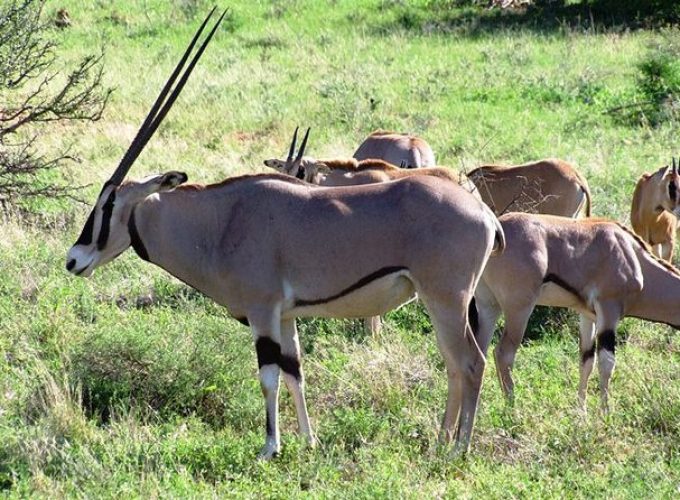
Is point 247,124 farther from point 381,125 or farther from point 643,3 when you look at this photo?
point 643,3

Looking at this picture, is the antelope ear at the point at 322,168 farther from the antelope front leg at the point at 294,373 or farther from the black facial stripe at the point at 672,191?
the antelope front leg at the point at 294,373

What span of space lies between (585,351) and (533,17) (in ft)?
63.5

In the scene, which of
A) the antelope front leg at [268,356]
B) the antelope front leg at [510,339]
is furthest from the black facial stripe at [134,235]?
the antelope front leg at [510,339]

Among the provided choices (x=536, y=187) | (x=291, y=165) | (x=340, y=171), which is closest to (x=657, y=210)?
(x=536, y=187)

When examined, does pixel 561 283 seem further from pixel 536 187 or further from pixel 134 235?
pixel 536 187

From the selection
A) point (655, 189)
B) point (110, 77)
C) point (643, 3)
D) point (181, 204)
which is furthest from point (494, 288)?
point (643, 3)

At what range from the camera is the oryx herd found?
757cm

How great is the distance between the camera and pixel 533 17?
2731cm

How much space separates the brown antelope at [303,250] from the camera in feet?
24.7

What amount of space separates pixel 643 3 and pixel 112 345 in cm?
2073

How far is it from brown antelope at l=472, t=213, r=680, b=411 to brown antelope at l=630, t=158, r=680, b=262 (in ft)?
10.8

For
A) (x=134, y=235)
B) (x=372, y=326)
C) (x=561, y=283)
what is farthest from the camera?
(x=372, y=326)

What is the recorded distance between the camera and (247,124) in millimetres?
18609

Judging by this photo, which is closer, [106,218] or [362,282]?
[362,282]
